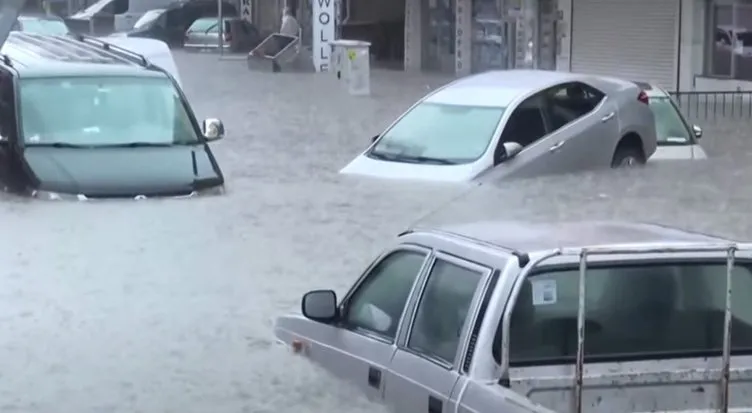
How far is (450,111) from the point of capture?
53.0 feet

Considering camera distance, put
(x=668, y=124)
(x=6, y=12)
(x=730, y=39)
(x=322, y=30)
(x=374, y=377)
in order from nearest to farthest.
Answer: (x=6, y=12), (x=374, y=377), (x=668, y=124), (x=730, y=39), (x=322, y=30)

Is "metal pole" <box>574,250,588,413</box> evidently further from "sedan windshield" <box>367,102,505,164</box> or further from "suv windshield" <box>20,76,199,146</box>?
"suv windshield" <box>20,76,199,146</box>

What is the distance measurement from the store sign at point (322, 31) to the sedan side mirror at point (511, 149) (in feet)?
78.5

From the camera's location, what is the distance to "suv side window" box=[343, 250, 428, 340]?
20.9ft

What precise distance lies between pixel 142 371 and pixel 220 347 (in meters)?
0.77

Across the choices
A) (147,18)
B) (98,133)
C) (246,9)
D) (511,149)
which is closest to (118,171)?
(98,133)

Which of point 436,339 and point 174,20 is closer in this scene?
point 436,339

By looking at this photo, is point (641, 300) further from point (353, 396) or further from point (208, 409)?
point (208, 409)

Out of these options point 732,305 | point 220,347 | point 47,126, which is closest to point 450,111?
point 47,126

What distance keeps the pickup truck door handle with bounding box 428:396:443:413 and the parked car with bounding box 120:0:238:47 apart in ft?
159

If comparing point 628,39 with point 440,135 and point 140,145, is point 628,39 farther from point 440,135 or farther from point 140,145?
point 140,145

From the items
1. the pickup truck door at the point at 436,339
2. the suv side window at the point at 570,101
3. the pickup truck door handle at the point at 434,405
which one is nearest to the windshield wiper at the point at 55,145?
the suv side window at the point at 570,101

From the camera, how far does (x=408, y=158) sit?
15.7 meters

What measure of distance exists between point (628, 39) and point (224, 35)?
19824 mm
